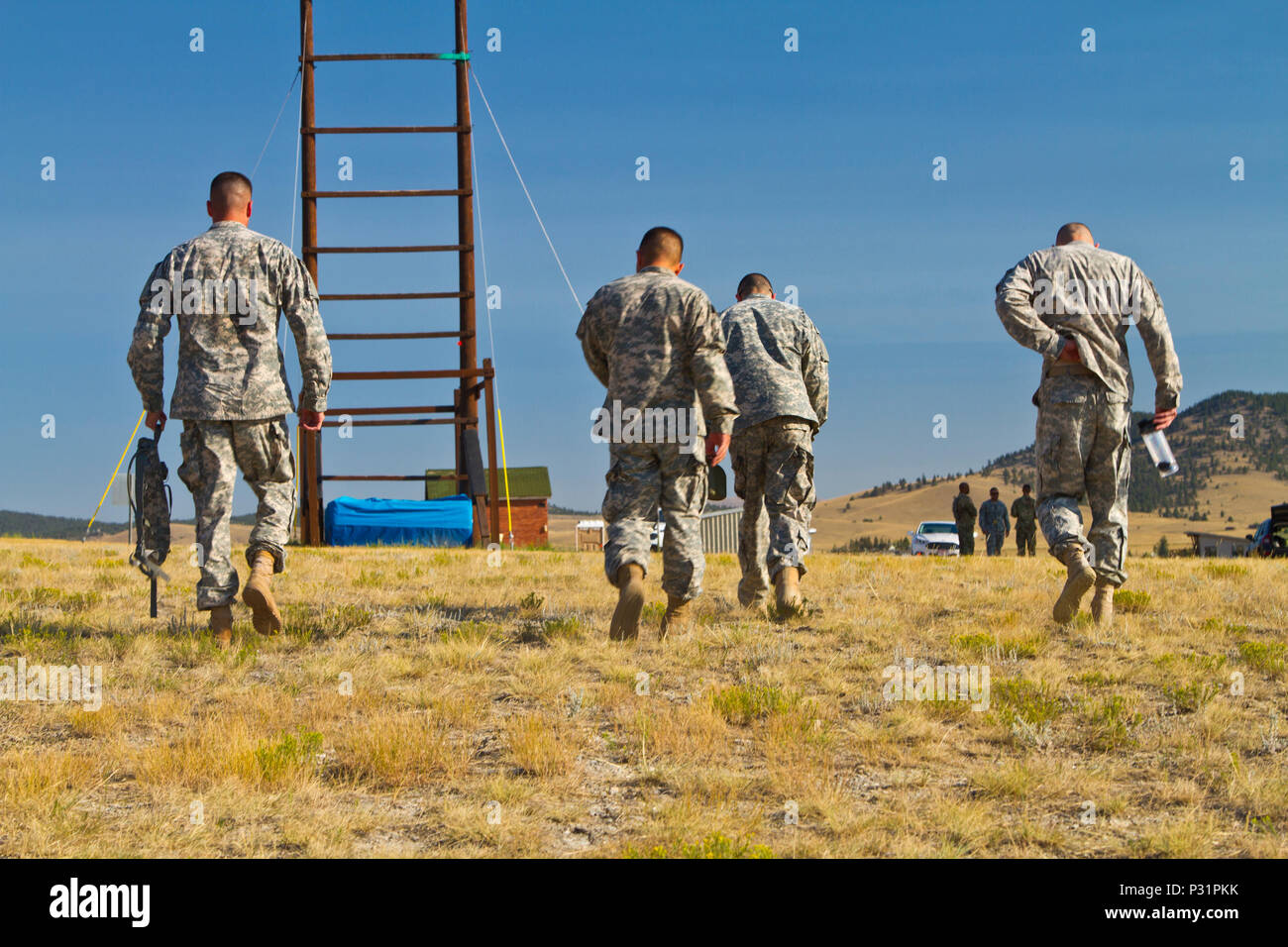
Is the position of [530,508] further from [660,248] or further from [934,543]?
[660,248]

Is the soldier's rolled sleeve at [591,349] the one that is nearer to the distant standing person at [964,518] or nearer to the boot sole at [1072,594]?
the boot sole at [1072,594]

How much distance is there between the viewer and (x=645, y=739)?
4109 millimetres

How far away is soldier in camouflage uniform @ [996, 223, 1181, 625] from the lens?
6727mm

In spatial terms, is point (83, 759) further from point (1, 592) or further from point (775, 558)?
point (1, 592)

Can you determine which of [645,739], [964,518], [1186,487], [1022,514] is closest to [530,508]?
[964,518]

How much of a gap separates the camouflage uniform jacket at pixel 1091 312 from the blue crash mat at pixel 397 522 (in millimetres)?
14562

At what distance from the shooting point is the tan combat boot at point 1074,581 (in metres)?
6.50

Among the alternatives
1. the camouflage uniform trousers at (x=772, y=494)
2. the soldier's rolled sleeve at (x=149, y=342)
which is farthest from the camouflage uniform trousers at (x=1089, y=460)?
the soldier's rolled sleeve at (x=149, y=342)

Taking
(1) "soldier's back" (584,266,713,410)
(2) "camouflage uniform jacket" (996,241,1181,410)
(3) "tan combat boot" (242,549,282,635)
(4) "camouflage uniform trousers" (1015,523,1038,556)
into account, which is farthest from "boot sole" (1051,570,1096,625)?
(4) "camouflage uniform trousers" (1015,523,1038,556)

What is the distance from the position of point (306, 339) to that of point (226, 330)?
0.43 m

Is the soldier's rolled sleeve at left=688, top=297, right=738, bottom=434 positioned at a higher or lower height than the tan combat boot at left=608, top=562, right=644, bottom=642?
higher

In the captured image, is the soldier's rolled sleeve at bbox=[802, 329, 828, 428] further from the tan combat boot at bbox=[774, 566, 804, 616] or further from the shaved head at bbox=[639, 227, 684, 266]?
the shaved head at bbox=[639, 227, 684, 266]

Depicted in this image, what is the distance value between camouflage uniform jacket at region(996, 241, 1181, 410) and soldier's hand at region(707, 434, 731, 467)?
1.95 metres

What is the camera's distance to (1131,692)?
4863 millimetres
